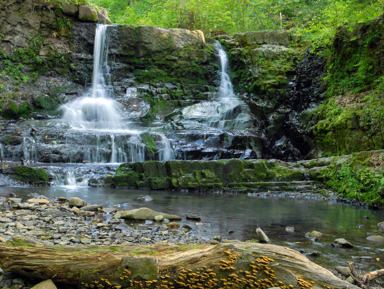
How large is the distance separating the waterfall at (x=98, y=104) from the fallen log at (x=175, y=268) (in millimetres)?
13592

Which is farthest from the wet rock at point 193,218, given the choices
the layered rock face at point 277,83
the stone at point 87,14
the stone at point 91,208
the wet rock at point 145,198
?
the stone at point 87,14

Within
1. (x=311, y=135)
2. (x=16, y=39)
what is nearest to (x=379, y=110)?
(x=311, y=135)

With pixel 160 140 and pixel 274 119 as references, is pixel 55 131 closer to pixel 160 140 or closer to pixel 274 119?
pixel 160 140

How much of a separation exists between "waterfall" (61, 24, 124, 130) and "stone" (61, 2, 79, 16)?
1.43 m

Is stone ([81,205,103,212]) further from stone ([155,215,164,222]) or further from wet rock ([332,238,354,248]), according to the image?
wet rock ([332,238,354,248])

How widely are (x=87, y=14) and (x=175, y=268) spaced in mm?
19870

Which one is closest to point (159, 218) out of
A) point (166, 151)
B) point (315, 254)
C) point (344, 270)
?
point (315, 254)

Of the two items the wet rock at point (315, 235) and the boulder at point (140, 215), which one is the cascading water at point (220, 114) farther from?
the wet rock at point (315, 235)

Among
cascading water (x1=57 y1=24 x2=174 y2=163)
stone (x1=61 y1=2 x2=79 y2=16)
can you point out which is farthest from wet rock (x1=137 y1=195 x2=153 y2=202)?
stone (x1=61 y1=2 x2=79 y2=16)

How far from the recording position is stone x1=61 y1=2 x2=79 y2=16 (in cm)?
1906

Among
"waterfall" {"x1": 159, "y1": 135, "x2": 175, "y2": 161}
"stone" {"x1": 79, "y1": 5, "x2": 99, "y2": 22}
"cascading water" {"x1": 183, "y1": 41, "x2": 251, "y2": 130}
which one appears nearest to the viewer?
"waterfall" {"x1": 159, "y1": 135, "x2": 175, "y2": 161}

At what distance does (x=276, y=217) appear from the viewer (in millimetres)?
6977

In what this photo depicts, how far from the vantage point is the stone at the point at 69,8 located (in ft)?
62.5

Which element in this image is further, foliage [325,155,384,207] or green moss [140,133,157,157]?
→ green moss [140,133,157,157]
